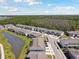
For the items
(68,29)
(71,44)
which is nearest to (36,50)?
(71,44)

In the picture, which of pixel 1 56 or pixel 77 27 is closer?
pixel 1 56

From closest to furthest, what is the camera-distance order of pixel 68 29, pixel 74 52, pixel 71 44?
pixel 74 52 → pixel 71 44 → pixel 68 29

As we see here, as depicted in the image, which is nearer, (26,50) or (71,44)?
(26,50)

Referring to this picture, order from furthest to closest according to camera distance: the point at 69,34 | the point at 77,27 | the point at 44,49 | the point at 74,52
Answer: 1. the point at 77,27
2. the point at 69,34
3. the point at 44,49
4. the point at 74,52

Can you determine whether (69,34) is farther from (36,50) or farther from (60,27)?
(36,50)

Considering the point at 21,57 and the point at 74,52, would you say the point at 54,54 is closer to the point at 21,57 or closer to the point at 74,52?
the point at 74,52

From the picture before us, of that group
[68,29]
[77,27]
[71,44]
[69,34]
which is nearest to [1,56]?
[71,44]

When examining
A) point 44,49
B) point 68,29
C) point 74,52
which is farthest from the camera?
point 68,29

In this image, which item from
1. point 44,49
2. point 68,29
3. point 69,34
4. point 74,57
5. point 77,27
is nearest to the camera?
Result: point 74,57
